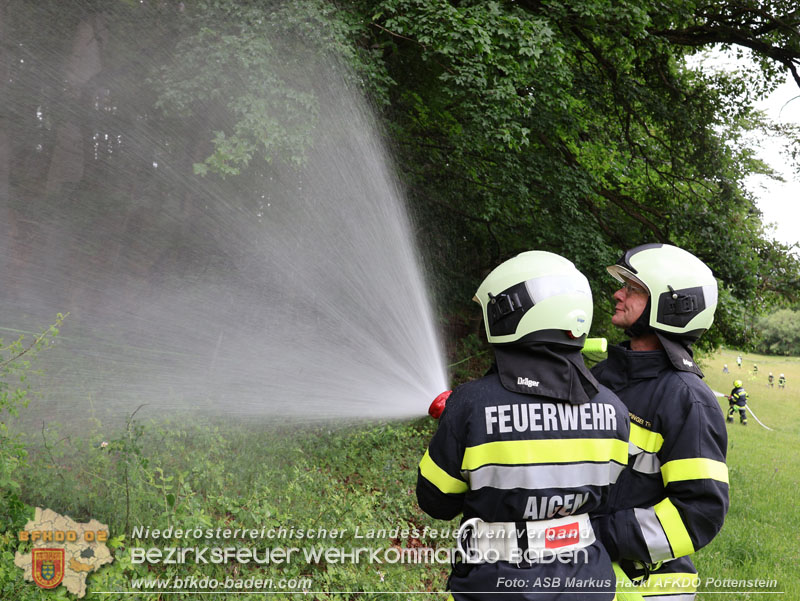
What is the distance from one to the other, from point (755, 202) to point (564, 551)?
12293 mm

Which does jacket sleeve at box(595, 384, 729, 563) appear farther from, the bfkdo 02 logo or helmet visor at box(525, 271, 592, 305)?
the bfkdo 02 logo

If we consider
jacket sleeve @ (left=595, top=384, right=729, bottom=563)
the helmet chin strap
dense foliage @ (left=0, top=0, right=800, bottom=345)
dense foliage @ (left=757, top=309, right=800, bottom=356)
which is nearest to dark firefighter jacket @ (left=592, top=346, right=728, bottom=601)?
jacket sleeve @ (left=595, top=384, right=729, bottom=563)

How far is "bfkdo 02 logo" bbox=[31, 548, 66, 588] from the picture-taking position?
11.6ft

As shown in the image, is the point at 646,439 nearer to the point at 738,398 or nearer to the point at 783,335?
the point at 738,398

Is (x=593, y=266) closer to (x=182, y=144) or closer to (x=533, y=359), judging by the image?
(x=182, y=144)

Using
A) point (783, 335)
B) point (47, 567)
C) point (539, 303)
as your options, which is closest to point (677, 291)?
point (539, 303)

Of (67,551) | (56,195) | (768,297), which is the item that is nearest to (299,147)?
(67,551)

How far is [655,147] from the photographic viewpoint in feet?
38.4

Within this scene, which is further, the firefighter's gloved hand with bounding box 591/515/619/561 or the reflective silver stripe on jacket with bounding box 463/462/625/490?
the firefighter's gloved hand with bounding box 591/515/619/561

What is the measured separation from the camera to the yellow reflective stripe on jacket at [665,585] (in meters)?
2.87

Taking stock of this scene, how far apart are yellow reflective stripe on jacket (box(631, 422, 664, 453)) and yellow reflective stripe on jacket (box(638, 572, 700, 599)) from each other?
1.97 feet

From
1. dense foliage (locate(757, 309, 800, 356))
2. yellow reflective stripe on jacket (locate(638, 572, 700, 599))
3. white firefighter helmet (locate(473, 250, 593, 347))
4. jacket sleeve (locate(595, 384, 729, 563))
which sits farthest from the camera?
dense foliage (locate(757, 309, 800, 356))

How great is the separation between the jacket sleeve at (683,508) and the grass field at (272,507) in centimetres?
255

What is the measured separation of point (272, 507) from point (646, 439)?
3303mm
